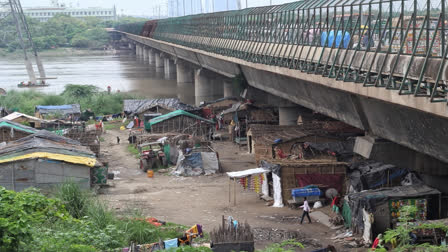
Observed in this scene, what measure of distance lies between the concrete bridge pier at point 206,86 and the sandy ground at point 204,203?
93.8ft

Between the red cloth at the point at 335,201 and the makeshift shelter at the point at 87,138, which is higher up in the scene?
the makeshift shelter at the point at 87,138

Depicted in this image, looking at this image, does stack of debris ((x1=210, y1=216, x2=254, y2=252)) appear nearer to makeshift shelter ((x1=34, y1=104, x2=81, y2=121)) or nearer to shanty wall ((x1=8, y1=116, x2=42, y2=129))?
shanty wall ((x1=8, y1=116, x2=42, y2=129))

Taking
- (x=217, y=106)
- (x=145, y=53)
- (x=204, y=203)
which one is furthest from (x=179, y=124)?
(x=145, y=53)

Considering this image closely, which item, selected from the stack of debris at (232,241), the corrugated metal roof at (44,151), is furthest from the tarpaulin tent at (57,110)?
the stack of debris at (232,241)

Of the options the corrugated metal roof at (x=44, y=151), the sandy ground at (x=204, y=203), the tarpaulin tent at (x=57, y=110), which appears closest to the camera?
the sandy ground at (x=204, y=203)

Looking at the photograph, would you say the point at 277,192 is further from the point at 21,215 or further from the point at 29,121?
the point at 29,121

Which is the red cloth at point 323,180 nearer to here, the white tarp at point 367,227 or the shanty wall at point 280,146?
the white tarp at point 367,227

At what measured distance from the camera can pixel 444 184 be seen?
20.1 metres

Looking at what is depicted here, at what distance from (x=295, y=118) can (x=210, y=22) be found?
1625 cm

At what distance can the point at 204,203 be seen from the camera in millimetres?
23453

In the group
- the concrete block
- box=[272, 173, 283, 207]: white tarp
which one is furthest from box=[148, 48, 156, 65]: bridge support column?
the concrete block

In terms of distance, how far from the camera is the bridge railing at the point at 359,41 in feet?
49.7

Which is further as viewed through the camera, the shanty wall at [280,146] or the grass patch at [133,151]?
the grass patch at [133,151]

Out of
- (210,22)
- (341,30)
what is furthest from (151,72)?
(341,30)
